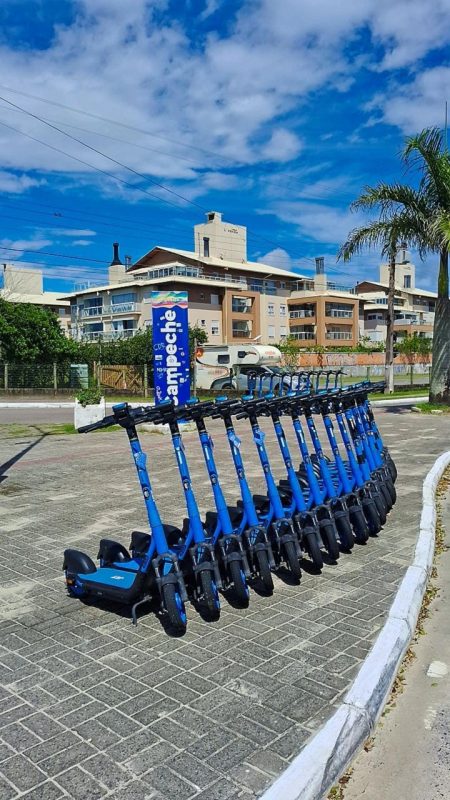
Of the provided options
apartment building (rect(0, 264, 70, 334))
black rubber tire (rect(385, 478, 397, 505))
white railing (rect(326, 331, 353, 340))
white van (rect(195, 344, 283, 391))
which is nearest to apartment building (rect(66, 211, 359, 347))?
Result: white railing (rect(326, 331, 353, 340))

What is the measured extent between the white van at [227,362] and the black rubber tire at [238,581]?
26.5m

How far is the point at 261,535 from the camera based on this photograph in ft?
15.9

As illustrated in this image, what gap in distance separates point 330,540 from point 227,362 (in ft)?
97.2

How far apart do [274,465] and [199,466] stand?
52.9 inches

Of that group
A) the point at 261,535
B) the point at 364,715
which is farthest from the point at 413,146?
the point at 364,715

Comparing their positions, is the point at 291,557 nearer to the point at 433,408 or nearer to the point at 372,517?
the point at 372,517

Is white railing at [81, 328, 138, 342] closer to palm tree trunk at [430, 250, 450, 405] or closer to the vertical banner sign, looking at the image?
palm tree trunk at [430, 250, 450, 405]

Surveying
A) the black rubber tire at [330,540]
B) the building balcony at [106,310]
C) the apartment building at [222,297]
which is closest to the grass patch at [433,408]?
the black rubber tire at [330,540]

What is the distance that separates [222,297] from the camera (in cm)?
5697

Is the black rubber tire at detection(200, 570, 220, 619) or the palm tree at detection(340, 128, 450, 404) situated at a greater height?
the palm tree at detection(340, 128, 450, 404)

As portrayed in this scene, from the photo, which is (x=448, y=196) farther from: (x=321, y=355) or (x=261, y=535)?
(x=321, y=355)

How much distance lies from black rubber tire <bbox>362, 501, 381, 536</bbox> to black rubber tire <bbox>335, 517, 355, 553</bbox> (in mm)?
516

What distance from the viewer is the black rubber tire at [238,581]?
4465 mm

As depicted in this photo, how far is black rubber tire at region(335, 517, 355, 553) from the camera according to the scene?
583 cm
